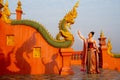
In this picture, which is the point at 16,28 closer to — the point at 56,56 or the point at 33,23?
the point at 33,23

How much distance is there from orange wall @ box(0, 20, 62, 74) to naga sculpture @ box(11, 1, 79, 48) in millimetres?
224

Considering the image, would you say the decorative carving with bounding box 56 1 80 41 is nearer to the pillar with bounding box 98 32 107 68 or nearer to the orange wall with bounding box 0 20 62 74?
the orange wall with bounding box 0 20 62 74

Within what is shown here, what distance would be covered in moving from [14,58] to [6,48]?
0.73 metres

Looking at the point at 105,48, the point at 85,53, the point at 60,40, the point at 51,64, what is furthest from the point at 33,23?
the point at 105,48

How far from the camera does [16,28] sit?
35.0 ft

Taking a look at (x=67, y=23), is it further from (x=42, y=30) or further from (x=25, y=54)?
(x=25, y=54)

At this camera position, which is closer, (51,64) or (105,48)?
(51,64)

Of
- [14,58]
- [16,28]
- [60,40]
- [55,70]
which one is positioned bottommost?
[55,70]

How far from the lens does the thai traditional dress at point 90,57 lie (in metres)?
9.89

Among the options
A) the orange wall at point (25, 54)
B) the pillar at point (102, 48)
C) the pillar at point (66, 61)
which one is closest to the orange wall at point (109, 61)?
the pillar at point (102, 48)

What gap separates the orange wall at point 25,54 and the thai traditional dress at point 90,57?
1418 mm

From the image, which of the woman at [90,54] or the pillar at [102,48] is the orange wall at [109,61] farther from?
the woman at [90,54]

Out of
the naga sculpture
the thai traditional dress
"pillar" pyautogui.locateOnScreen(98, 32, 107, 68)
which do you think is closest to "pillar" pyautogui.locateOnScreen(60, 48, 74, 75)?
the naga sculpture

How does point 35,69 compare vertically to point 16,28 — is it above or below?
below
